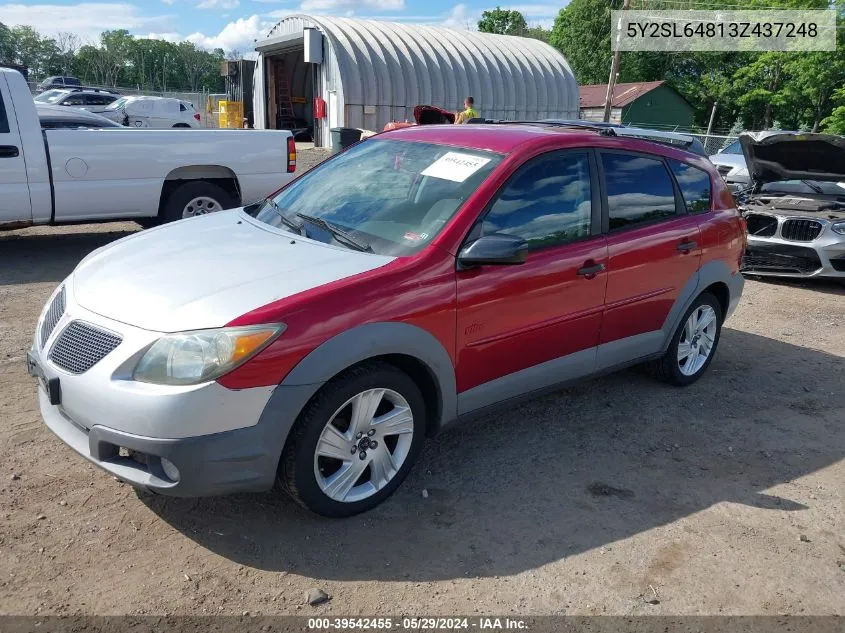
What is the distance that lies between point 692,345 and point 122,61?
4345 inches

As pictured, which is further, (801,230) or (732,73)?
(732,73)

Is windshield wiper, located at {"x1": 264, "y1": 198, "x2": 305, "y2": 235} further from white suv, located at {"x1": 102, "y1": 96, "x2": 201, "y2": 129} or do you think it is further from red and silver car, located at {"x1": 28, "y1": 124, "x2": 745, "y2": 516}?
white suv, located at {"x1": 102, "y1": 96, "x2": 201, "y2": 129}

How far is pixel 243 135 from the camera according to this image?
8.67 meters

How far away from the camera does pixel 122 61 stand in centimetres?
9981

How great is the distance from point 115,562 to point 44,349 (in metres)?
1.00

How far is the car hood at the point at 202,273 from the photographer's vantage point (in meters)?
2.92

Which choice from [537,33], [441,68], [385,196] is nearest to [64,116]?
[385,196]

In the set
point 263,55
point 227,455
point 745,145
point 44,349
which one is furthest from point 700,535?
point 263,55

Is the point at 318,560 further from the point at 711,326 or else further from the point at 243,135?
the point at 243,135

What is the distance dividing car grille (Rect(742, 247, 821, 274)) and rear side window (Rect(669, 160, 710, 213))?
152 inches

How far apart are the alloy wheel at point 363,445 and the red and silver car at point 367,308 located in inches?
0.4

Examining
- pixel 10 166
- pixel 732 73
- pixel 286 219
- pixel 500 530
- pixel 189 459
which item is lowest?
pixel 500 530

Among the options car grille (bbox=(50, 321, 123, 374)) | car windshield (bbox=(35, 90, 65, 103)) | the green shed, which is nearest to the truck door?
car grille (bbox=(50, 321, 123, 374))

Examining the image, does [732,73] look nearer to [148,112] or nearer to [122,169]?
[148,112]
